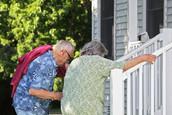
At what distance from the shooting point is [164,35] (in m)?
4.84

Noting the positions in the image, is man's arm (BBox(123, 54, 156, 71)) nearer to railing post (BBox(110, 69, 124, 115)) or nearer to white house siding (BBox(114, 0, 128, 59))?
railing post (BBox(110, 69, 124, 115))

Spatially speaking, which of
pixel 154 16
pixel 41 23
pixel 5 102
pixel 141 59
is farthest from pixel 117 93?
pixel 5 102

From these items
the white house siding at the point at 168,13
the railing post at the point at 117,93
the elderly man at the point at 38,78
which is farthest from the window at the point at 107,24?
the railing post at the point at 117,93

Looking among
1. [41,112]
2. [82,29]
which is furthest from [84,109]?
[82,29]

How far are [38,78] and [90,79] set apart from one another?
605 millimetres

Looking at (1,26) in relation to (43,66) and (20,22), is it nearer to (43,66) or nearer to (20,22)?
(20,22)

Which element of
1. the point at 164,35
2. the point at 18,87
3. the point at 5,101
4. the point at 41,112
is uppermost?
the point at 164,35

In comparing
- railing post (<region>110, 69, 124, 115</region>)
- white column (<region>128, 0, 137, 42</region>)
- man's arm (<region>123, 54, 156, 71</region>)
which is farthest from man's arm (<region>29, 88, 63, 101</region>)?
white column (<region>128, 0, 137, 42</region>)

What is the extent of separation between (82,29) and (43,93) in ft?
45.3

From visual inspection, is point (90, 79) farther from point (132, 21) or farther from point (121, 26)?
point (121, 26)

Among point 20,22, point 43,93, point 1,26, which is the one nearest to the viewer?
point 43,93

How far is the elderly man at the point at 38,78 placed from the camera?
4.36 m

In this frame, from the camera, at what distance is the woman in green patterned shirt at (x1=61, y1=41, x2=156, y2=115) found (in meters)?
4.11

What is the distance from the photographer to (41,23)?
1558 centimetres
